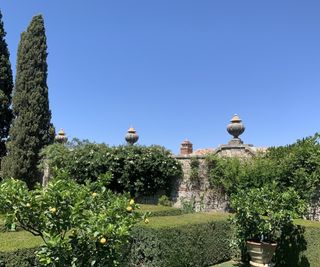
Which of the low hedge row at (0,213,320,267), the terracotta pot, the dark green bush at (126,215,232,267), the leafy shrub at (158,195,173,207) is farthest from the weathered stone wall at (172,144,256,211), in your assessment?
the terracotta pot

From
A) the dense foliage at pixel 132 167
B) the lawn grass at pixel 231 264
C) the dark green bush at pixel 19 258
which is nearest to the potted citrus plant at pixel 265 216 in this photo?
the lawn grass at pixel 231 264

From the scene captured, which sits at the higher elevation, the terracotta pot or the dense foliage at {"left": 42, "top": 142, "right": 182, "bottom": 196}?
the dense foliage at {"left": 42, "top": 142, "right": 182, "bottom": 196}

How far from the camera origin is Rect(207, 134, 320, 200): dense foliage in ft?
37.0

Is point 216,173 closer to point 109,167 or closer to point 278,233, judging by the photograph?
point 109,167

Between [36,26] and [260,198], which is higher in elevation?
[36,26]

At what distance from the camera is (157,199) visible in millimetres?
14617

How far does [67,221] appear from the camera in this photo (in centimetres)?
392

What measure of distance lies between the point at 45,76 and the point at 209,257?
42.1 feet

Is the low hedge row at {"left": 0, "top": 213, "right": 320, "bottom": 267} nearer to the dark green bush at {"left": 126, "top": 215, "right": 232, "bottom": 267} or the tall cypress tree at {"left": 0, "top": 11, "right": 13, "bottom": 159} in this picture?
the dark green bush at {"left": 126, "top": 215, "right": 232, "bottom": 267}

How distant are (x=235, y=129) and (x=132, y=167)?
4063 mm

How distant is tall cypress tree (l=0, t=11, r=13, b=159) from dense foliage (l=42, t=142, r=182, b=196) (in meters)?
6.48

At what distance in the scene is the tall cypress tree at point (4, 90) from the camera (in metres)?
19.4

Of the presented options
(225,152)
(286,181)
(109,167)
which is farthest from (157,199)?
(286,181)

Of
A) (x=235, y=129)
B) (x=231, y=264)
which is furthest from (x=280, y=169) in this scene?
(x=231, y=264)
